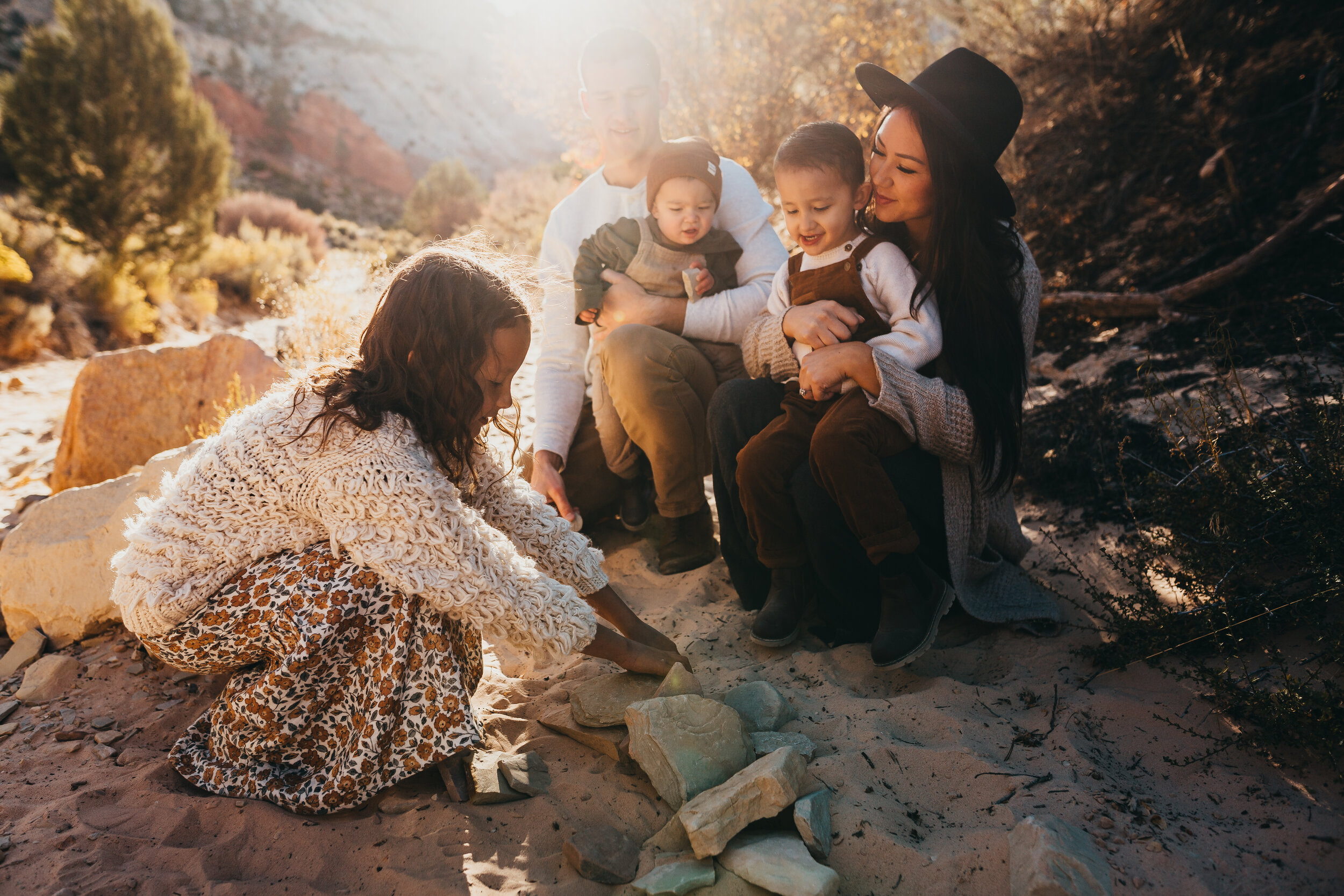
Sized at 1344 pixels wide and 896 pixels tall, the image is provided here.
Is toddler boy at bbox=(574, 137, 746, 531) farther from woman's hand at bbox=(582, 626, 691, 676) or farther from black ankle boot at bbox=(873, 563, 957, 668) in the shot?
black ankle boot at bbox=(873, 563, 957, 668)

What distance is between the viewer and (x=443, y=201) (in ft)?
74.3

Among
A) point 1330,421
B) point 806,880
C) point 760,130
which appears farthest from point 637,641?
point 760,130

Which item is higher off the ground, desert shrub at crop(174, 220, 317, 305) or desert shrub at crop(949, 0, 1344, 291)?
desert shrub at crop(949, 0, 1344, 291)

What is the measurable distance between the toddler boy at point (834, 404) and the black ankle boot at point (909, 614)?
0.06m

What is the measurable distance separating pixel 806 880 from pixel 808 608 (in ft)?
4.05

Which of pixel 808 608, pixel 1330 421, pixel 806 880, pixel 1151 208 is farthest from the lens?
pixel 1151 208

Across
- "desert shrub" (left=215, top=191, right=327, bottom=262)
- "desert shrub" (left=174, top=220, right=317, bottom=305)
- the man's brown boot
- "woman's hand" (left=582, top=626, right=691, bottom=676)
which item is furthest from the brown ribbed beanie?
"desert shrub" (left=215, top=191, right=327, bottom=262)

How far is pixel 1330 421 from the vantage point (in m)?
1.93

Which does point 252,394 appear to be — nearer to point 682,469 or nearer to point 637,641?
point 682,469

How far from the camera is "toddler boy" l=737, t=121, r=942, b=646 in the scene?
2066mm

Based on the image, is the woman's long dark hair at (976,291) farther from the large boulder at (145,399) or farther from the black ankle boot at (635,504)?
the large boulder at (145,399)

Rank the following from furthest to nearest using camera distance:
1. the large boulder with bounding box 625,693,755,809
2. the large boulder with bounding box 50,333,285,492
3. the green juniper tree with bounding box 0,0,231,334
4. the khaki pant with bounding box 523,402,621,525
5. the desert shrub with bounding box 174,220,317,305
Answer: the desert shrub with bounding box 174,220,317,305, the green juniper tree with bounding box 0,0,231,334, the large boulder with bounding box 50,333,285,492, the khaki pant with bounding box 523,402,621,525, the large boulder with bounding box 625,693,755,809

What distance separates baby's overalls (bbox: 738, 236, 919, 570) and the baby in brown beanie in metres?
0.56

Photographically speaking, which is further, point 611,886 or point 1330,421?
point 1330,421
